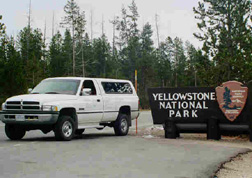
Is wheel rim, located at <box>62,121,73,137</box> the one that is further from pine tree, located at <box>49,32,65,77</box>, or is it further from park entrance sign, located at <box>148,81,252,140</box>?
pine tree, located at <box>49,32,65,77</box>

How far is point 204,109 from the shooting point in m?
15.8

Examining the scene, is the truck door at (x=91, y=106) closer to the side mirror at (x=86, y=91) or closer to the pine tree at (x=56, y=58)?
the side mirror at (x=86, y=91)

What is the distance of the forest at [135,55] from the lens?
74.4 feet

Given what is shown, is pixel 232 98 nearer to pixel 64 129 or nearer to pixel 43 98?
pixel 64 129

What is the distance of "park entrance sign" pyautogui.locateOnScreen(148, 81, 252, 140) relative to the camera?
49.3 ft

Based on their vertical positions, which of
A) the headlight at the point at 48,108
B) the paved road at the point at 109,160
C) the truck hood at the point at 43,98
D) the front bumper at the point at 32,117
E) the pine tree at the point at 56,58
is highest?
the pine tree at the point at 56,58

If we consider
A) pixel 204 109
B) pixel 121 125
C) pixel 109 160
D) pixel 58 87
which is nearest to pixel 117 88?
pixel 121 125

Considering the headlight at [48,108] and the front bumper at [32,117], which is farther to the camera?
the headlight at [48,108]

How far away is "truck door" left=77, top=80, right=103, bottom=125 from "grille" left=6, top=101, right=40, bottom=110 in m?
1.61

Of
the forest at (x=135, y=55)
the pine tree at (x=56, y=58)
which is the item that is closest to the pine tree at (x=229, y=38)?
the forest at (x=135, y=55)

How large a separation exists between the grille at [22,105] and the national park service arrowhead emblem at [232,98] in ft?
21.0

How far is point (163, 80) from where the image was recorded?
8931 cm

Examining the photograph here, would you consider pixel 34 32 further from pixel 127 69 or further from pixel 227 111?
pixel 227 111

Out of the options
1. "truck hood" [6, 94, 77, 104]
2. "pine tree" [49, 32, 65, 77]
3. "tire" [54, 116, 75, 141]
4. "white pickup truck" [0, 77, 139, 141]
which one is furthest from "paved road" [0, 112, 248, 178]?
"pine tree" [49, 32, 65, 77]
